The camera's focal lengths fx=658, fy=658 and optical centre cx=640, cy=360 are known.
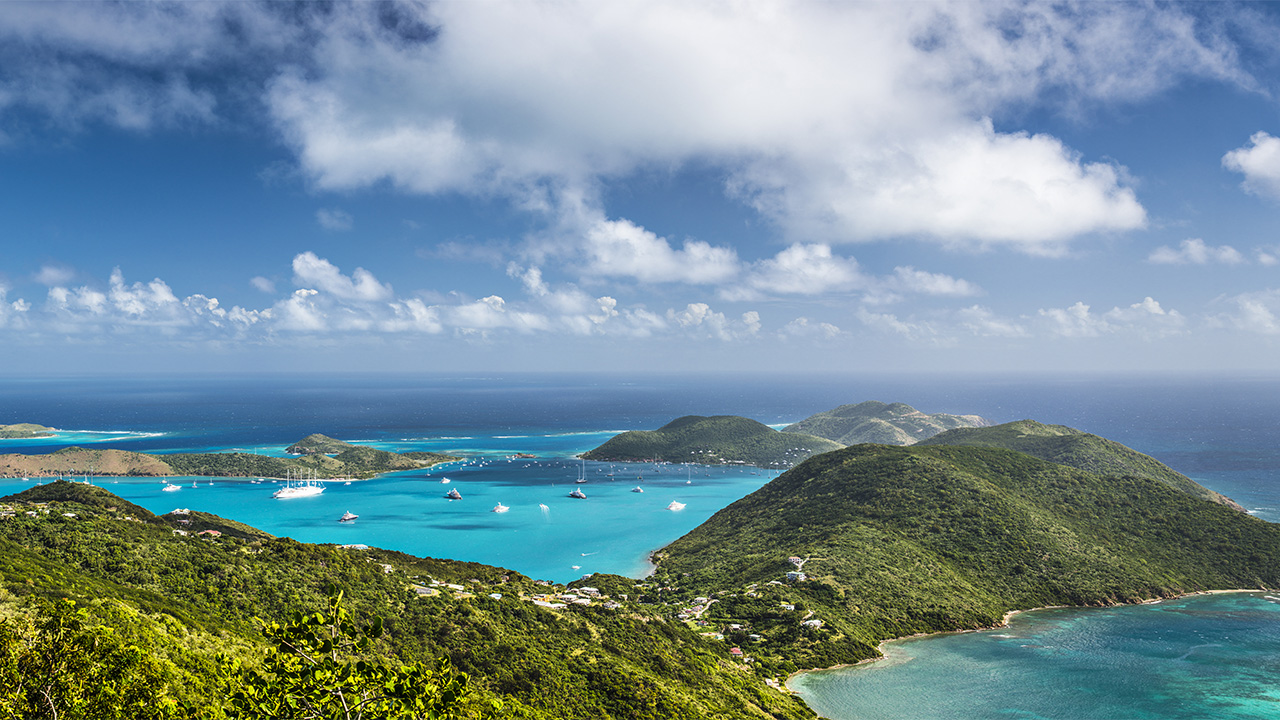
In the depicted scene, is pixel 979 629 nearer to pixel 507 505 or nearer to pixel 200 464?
pixel 507 505

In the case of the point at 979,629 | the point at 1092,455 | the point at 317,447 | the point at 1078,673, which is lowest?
the point at 979,629

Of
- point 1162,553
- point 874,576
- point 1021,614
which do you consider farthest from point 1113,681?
point 1162,553

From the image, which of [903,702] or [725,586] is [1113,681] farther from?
[725,586]

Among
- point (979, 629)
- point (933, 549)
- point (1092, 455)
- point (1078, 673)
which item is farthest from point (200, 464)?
point (1092, 455)

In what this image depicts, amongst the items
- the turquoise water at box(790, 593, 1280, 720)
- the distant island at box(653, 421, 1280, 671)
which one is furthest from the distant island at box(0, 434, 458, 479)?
the turquoise water at box(790, 593, 1280, 720)

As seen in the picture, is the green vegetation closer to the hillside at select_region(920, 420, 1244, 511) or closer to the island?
the island

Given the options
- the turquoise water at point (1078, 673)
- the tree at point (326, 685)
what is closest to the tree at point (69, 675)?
the tree at point (326, 685)
